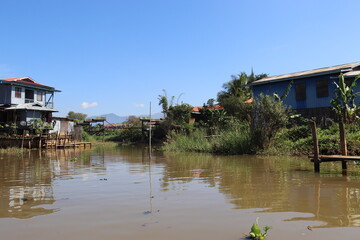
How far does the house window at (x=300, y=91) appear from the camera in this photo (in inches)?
839

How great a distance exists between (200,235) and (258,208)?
62.1 inches

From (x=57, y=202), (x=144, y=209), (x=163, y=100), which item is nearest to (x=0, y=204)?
(x=57, y=202)

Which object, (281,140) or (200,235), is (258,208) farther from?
(281,140)

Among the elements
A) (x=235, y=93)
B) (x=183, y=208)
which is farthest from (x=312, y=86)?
(x=183, y=208)

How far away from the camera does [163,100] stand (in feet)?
122

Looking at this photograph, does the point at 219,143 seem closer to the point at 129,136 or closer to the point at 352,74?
the point at 352,74

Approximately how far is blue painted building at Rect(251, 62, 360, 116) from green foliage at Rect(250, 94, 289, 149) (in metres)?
6.27

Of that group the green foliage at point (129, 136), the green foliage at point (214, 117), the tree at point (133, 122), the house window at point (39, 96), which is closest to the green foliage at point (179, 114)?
the green foliage at point (214, 117)

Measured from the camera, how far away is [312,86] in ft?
68.6

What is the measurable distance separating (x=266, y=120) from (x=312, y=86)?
7.54 metres

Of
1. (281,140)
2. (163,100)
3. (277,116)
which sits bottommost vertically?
(281,140)

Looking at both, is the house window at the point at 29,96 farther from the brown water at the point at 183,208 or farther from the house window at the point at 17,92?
the brown water at the point at 183,208

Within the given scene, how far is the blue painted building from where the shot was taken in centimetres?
1962

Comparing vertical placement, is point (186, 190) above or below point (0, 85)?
below
